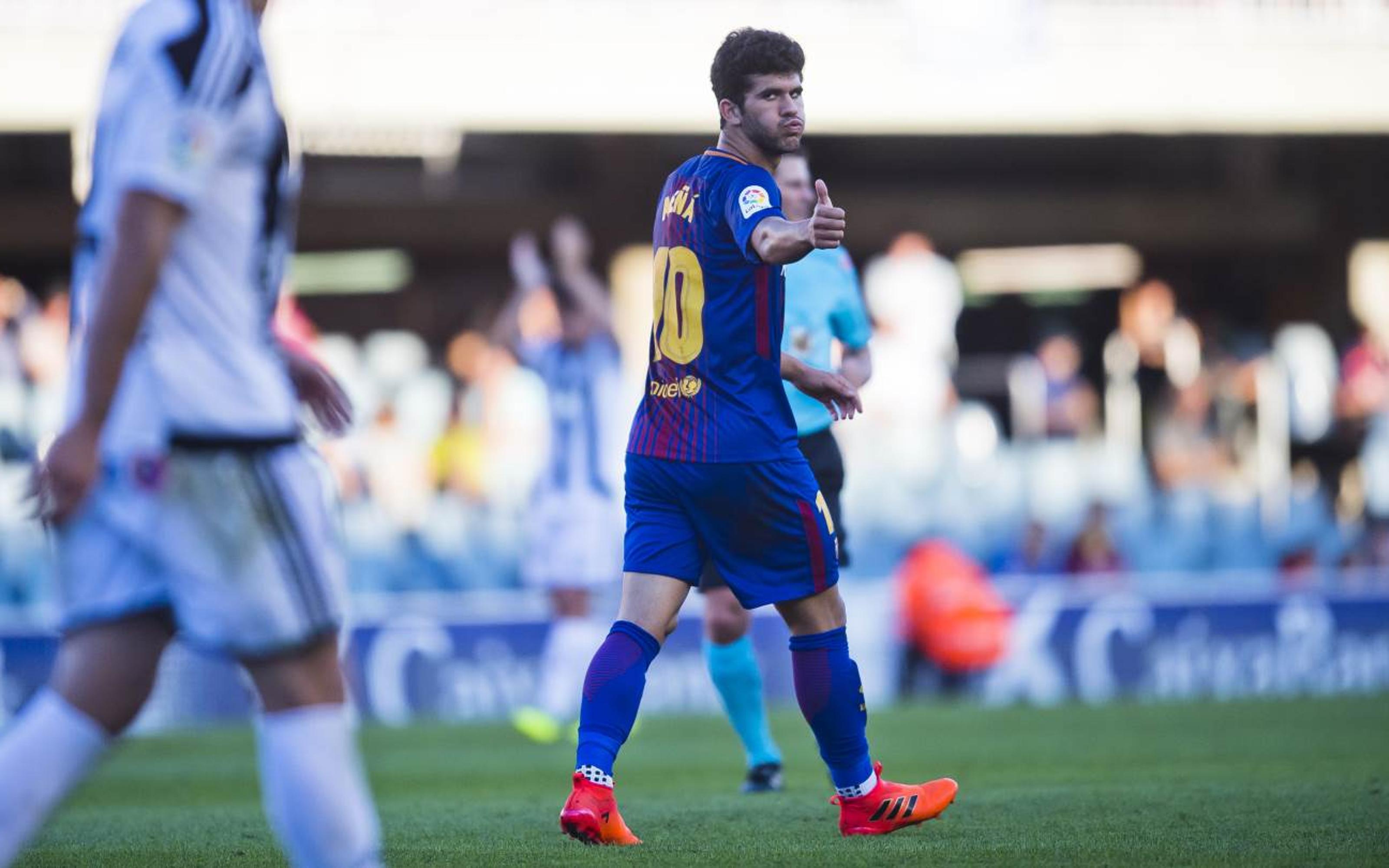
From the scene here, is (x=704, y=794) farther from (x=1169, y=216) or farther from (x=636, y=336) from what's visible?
(x=1169, y=216)

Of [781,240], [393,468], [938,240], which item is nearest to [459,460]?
[393,468]

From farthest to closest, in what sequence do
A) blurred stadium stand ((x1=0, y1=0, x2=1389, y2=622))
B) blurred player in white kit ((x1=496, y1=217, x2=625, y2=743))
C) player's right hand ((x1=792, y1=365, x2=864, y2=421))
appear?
1. blurred stadium stand ((x1=0, y1=0, x2=1389, y2=622))
2. blurred player in white kit ((x1=496, y1=217, x2=625, y2=743))
3. player's right hand ((x1=792, y1=365, x2=864, y2=421))

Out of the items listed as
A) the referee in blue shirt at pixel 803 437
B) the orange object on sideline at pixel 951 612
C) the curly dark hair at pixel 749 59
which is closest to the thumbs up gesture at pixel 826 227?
the curly dark hair at pixel 749 59

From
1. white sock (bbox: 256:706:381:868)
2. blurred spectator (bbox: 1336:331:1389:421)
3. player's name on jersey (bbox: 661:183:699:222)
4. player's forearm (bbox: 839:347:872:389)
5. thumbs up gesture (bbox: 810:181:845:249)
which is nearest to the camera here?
white sock (bbox: 256:706:381:868)

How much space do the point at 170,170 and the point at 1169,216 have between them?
69.9 feet

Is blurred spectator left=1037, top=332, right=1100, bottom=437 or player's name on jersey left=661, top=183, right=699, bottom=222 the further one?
blurred spectator left=1037, top=332, right=1100, bottom=437

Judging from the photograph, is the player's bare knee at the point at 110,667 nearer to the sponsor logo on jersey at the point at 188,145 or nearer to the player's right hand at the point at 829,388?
the sponsor logo on jersey at the point at 188,145

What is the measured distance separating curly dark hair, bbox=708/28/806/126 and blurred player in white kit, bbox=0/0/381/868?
2108mm

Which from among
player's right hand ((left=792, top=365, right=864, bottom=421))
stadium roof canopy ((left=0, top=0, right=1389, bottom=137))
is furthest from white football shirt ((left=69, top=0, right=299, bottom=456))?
stadium roof canopy ((left=0, top=0, right=1389, bottom=137))

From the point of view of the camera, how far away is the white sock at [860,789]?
5.77 metres

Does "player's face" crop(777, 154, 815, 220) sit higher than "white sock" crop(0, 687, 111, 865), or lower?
higher

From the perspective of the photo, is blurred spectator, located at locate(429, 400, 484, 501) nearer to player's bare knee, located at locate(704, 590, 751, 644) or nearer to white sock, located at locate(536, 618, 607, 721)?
white sock, located at locate(536, 618, 607, 721)

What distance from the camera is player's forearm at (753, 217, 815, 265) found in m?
4.98

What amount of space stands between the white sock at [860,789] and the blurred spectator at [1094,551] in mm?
10025
